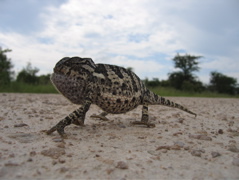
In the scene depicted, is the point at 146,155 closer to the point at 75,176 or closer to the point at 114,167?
the point at 114,167

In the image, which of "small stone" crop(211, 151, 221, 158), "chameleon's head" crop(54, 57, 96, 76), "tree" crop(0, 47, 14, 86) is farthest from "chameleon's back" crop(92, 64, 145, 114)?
"tree" crop(0, 47, 14, 86)

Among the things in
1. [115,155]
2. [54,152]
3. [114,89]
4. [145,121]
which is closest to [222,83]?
[145,121]

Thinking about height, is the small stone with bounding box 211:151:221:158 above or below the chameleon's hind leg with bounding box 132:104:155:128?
below

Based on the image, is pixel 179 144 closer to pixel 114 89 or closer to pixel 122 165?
pixel 122 165

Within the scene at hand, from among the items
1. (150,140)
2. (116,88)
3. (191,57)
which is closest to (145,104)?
(116,88)

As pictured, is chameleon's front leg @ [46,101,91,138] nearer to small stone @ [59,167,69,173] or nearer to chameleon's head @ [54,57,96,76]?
chameleon's head @ [54,57,96,76]

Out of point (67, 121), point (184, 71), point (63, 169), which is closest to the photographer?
point (63, 169)
